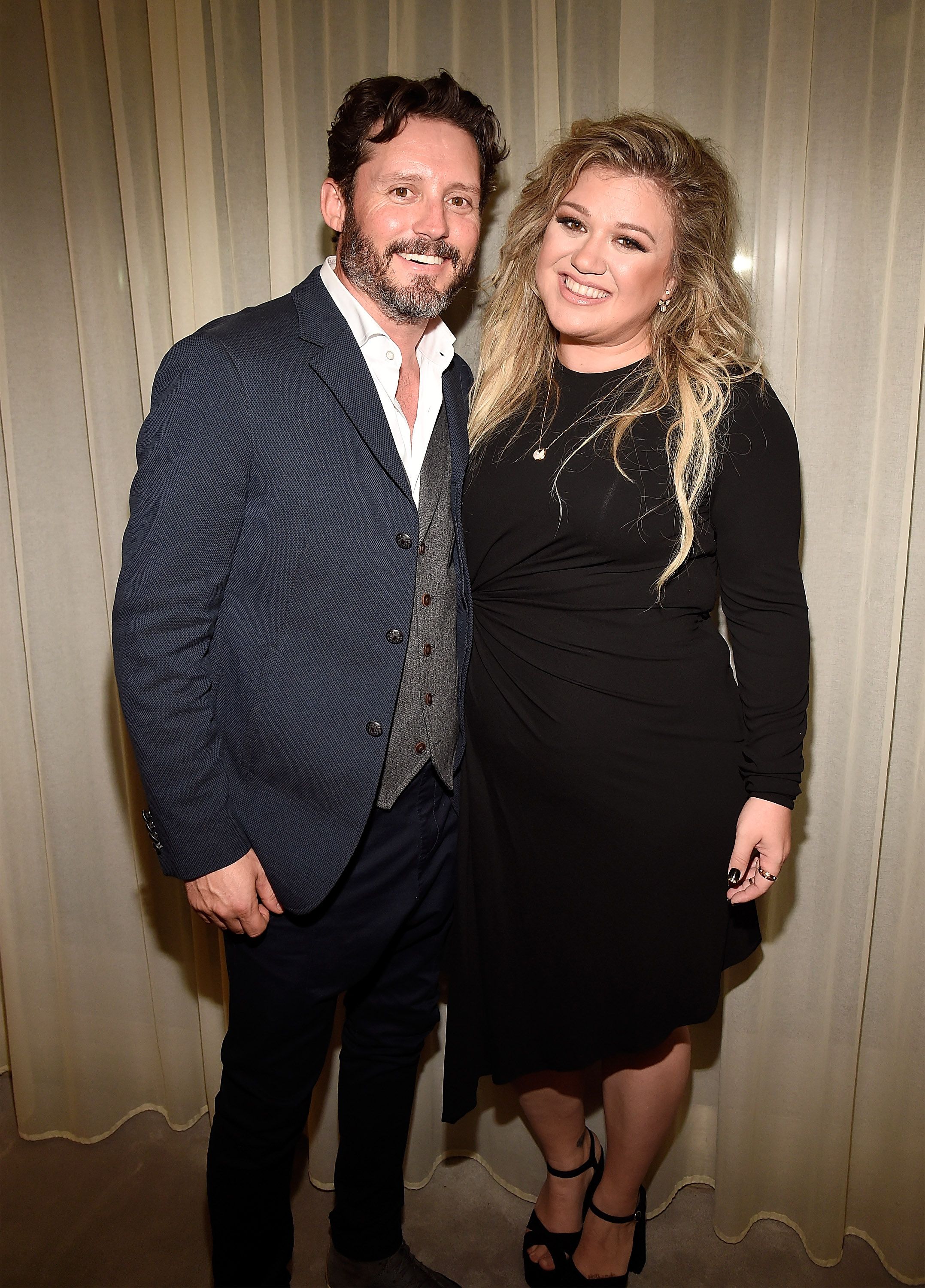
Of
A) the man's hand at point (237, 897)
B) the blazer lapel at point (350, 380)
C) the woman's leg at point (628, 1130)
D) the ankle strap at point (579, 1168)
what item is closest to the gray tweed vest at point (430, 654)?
the blazer lapel at point (350, 380)

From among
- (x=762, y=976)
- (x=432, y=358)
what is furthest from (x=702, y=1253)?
(x=432, y=358)

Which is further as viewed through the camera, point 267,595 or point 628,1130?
point 628,1130

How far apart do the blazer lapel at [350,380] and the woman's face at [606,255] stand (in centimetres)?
35

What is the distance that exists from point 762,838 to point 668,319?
88cm

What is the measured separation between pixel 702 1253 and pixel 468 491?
1.60 meters

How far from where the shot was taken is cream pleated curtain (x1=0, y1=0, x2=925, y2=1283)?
5.52 ft

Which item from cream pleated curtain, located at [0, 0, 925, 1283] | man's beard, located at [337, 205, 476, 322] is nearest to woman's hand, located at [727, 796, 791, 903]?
cream pleated curtain, located at [0, 0, 925, 1283]

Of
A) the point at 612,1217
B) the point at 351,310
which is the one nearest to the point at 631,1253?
the point at 612,1217

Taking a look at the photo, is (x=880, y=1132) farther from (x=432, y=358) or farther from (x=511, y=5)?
(x=511, y=5)

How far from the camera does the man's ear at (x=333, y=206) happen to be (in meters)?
1.55

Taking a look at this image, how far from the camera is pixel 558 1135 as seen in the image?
190 cm

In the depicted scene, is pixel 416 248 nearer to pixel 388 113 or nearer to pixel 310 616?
pixel 388 113

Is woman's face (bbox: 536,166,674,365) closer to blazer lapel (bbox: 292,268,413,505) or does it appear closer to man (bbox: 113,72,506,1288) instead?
man (bbox: 113,72,506,1288)

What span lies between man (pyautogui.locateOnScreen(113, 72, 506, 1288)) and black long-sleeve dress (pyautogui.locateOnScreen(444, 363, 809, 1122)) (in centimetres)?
10
